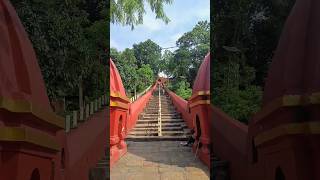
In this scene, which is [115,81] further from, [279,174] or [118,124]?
[279,174]

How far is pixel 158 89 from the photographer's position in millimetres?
3211

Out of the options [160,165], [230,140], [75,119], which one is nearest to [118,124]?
[160,165]

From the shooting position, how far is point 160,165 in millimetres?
2887

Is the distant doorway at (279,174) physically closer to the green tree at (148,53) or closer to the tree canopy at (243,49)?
the tree canopy at (243,49)

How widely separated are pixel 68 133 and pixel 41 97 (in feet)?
0.95

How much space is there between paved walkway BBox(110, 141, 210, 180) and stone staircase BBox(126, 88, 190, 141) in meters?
0.11

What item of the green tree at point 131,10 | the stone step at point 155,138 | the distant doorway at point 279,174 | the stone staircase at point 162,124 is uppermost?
the green tree at point 131,10

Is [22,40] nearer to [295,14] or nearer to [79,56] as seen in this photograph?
[79,56]

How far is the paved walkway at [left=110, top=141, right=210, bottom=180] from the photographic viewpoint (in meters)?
2.78

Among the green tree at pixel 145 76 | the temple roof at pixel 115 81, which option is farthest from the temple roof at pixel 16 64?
the green tree at pixel 145 76

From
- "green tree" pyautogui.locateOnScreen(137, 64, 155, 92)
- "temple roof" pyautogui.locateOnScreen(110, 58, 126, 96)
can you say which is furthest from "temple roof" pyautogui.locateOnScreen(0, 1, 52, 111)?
"green tree" pyautogui.locateOnScreen(137, 64, 155, 92)

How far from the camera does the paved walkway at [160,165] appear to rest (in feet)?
9.12

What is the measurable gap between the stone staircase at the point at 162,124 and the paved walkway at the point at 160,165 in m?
0.11

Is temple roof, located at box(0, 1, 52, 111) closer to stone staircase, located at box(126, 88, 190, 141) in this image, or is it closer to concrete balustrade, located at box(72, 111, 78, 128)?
concrete balustrade, located at box(72, 111, 78, 128)
